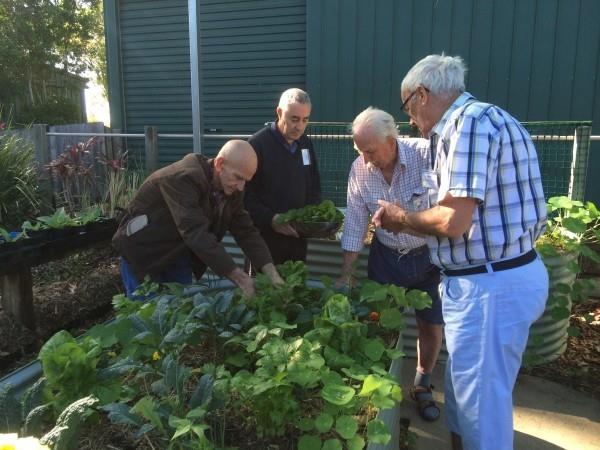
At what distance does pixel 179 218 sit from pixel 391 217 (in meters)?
0.94

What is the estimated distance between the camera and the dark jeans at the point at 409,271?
2.60 m

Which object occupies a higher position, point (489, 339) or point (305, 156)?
point (305, 156)

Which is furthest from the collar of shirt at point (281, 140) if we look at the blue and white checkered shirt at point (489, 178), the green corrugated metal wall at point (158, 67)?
the green corrugated metal wall at point (158, 67)

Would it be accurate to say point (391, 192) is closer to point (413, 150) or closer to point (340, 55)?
point (413, 150)

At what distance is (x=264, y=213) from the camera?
2908mm

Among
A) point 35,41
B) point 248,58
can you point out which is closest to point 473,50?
point 248,58

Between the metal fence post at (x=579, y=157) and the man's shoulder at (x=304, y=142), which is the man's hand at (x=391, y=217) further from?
the metal fence post at (x=579, y=157)

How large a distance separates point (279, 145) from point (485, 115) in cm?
149

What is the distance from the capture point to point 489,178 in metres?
1.71

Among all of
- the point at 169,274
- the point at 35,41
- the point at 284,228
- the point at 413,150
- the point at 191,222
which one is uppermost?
the point at 35,41

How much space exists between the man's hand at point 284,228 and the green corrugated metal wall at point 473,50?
15.5 feet

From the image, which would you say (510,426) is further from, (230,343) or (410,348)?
(410,348)

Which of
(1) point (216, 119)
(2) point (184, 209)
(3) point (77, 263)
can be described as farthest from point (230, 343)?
(1) point (216, 119)

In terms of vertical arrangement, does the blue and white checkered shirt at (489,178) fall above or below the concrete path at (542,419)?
above
